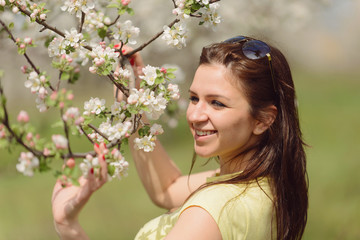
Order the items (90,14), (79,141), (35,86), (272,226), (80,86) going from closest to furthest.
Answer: (35,86) → (90,14) → (272,226) → (79,141) → (80,86)

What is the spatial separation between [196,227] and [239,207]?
263mm

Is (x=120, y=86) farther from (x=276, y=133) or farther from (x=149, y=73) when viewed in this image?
(x=276, y=133)

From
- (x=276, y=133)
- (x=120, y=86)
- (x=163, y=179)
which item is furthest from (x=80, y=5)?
(x=163, y=179)

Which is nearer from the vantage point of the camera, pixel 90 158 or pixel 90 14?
pixel 90 158

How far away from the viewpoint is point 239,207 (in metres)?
2.44

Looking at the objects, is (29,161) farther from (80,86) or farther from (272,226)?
(80,86)

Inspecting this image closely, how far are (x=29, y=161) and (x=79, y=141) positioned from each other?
30.5 feet

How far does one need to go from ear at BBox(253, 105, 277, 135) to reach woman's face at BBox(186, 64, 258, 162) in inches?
2.9

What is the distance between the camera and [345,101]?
45.8 feet

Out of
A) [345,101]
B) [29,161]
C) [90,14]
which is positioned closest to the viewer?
[29,161]

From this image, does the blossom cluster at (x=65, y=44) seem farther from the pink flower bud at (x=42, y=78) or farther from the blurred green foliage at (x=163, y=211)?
the blurred green foliage at (x=163, y=211)

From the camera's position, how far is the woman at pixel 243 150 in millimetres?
2414

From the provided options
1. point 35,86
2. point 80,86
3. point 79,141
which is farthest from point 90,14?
point 80,86

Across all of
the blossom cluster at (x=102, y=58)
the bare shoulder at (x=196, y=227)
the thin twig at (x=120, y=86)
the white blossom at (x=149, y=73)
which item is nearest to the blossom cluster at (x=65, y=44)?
the blossom cluster at (x=102, y=58)
